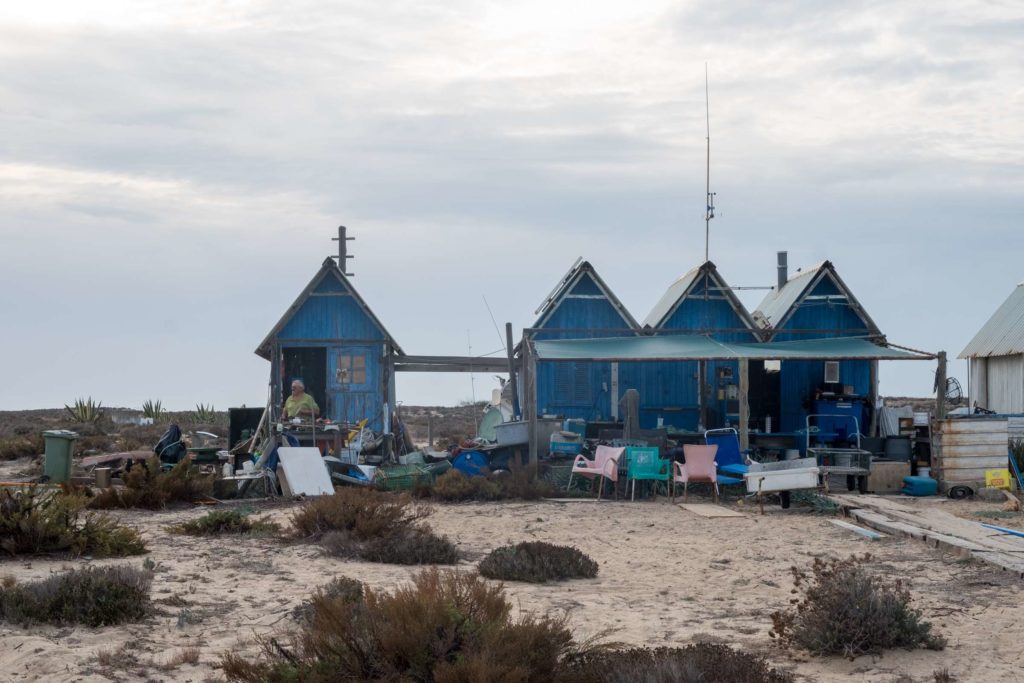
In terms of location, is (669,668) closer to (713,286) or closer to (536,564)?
(536,564)

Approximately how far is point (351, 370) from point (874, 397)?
10.9 meters

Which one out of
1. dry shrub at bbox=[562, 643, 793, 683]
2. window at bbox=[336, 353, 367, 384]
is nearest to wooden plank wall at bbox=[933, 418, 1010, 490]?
window at bbox=[336, 353, 367, 384]

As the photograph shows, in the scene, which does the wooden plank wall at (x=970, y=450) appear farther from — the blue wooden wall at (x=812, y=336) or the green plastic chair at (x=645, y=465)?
the blue wooden wall at (x=812, y=336)

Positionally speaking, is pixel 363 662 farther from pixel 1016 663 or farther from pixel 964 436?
pixel 964 436

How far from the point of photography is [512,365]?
70.4 feet

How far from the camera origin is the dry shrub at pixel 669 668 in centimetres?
564

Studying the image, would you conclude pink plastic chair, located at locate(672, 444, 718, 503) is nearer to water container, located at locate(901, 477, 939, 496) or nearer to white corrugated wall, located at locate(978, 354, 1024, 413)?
water container, located at locate(901, 477, 939, 496)

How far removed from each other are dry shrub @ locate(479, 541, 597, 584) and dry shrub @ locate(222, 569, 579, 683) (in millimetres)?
4139

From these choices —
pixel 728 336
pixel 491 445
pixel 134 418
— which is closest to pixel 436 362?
pixel 491 445

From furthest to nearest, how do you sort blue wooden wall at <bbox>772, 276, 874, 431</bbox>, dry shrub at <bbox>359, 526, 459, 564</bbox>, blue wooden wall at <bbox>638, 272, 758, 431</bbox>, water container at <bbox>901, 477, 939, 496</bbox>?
blue wooden wall at <bbox>772, 276, 874, 431</bbox> → blue wooden wall at <bbox>638, 272, 758, 431</bbox> → water container at <bbox>901, 477, 939, 496</bbox> → dry shrub at <bbox>359, 526, 459, 564</bbox>

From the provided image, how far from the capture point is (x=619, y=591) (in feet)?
31.8

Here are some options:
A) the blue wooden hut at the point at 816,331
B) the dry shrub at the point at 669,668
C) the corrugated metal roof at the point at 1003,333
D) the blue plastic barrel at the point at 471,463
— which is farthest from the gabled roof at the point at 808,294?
the dry shrub at the point at 669,668

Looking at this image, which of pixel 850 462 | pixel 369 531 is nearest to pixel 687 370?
pixel 850 462

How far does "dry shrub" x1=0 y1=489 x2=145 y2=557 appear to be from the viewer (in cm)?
1037
